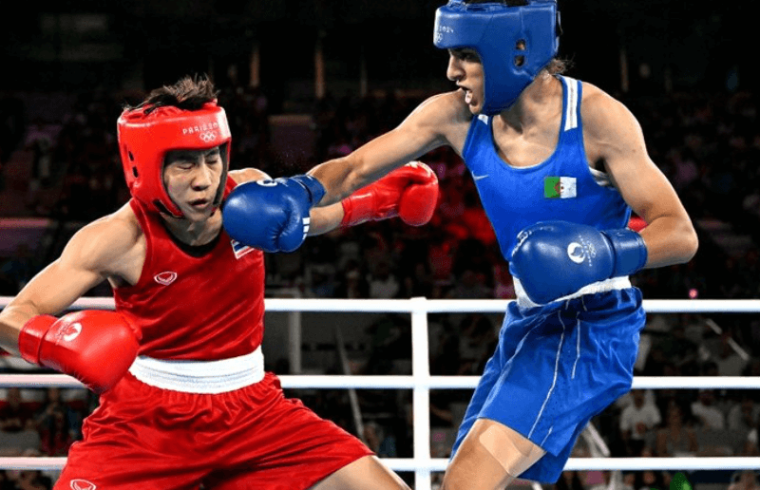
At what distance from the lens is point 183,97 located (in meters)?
2.64

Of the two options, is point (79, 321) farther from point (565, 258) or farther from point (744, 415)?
point (744, 415)

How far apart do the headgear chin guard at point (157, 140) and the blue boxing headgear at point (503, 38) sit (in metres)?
0.60

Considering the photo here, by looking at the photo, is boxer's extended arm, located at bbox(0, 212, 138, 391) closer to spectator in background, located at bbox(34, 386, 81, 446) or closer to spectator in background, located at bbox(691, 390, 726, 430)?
spectator in background, located at bbox(34, 386, 81, 446)

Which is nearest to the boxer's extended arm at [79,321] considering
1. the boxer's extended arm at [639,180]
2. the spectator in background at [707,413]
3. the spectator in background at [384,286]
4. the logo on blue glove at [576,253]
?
the logo on blue glove at [576,253]

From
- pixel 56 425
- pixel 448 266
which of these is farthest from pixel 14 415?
pixel 448 266

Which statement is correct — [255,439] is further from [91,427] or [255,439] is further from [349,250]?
[349,250]

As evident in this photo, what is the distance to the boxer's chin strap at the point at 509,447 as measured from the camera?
243cm

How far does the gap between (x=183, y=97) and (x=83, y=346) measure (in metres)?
0.71

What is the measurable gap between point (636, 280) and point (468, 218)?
5.10ft

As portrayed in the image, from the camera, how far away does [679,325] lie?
7840 millimetres

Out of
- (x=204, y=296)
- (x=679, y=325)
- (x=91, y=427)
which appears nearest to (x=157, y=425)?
(x=91, y=427)

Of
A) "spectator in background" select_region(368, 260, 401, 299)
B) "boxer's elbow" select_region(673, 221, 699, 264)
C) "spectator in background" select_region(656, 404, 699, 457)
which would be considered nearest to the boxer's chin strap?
"boxer's elbow" select_region(673, 221, 699, 264)

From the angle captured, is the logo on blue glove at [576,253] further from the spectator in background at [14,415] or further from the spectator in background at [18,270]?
the spectator in background at [18,270]

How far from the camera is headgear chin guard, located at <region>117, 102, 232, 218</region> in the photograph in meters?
2.53
